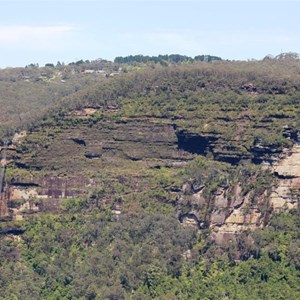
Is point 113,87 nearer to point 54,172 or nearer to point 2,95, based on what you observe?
point 54,172

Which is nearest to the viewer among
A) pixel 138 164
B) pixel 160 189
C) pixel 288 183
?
pixel 288 183

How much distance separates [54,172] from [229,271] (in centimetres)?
1375

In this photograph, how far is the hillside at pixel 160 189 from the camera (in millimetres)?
62125

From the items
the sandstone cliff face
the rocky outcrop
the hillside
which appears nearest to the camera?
the hillside

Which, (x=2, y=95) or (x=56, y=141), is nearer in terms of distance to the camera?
(x=56, y=141)

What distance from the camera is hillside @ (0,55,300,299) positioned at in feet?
204

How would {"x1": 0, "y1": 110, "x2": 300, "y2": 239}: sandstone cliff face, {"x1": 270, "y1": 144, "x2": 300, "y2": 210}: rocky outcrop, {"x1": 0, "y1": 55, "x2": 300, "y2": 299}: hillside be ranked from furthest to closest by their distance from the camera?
{"x1": 0, "y1": 110, "x2": 300, "y2": 239}: sandstone cliff face < {"x1": 270, "y1": 144, "x2": 300, "y2": 210}: rocky outcrop < {"x1": 0, "y1": 55, "x2": 300, "y2": 299}: hillside

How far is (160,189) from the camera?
66875 millimetres

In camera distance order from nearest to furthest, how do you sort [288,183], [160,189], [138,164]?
[288,183], [160,189], [138,164]

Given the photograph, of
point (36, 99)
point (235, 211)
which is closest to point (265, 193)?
point (235, 211)

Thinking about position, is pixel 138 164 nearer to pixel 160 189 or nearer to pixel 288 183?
pixel 160 189

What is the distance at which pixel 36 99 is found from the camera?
89.7 m

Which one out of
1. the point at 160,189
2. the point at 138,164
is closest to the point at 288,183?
the point at 160,189

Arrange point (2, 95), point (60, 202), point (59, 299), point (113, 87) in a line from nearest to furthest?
1. point (59, 299)
2. point (60, 202)
3. point (113, 87)
4. point (2, 95)
